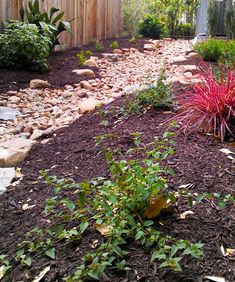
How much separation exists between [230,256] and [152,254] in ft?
1.00

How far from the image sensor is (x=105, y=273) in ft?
5.31

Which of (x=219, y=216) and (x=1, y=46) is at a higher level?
(x=1, y=46)

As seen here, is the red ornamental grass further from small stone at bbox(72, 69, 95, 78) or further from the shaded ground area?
small stone at bbox(72, 69, 95, 78)

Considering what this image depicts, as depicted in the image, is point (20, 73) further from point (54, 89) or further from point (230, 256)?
point (230, 256)

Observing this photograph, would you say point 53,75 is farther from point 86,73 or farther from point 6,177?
point 6,177

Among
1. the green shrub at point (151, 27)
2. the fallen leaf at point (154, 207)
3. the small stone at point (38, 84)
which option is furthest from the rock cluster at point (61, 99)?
the green shrub at point (151, 27)

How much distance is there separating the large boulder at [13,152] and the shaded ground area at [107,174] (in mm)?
65

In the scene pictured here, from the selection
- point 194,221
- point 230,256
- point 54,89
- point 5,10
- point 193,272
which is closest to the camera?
point 193,272

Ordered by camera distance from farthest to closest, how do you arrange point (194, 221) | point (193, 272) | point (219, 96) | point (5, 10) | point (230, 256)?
point (5, 10) → point (219, 96) → point (194, 221) → point (230, 256) → point (193, 272)

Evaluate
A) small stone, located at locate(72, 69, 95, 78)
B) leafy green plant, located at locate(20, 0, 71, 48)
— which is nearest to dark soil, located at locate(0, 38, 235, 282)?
small stone, located at locate(72, 69, 95, 78)

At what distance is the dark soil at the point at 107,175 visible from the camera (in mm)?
1649

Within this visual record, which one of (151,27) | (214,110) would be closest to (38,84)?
(214,110)

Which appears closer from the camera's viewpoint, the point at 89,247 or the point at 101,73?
the point at 89,247

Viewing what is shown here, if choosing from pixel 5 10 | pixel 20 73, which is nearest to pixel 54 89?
pixel 20 73
